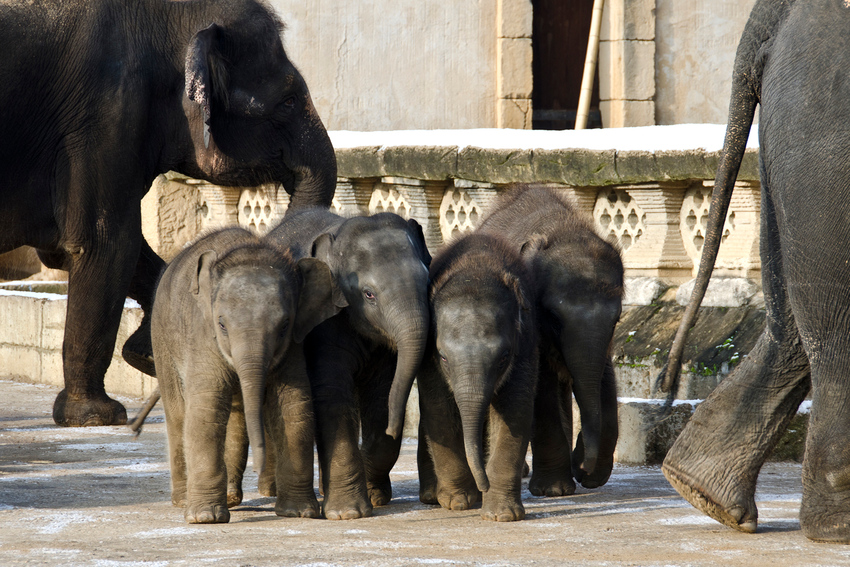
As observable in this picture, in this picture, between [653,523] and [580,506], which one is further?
[580,506]

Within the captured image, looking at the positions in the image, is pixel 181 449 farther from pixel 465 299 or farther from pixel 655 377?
pixel 655 377

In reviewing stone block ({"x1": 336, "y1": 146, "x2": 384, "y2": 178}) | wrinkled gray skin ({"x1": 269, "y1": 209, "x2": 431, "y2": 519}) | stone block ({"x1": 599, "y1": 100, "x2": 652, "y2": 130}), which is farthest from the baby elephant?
stone block ({"x1": 599, "y1": 100, "x2": 652, "y2": 130})

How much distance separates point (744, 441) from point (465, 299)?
1.16 meters

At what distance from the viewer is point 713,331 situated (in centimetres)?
722

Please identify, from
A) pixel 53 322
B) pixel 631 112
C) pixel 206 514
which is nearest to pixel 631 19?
pixel 631 112

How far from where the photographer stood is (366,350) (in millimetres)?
5512

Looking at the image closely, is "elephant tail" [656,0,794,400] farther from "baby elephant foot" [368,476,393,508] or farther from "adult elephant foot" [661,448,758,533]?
"baby elephant foot" [368,476,393,508]

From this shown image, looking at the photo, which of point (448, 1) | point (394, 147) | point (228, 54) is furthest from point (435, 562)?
point (448, 1)

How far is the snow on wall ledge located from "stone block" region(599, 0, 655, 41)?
3.75 metres

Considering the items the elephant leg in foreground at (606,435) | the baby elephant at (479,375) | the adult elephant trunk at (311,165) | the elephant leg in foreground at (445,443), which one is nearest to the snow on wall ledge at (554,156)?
the adult elephant trunk at (311,165)

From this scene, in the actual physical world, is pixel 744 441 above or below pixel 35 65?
below

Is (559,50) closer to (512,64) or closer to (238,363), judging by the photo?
(512,64)

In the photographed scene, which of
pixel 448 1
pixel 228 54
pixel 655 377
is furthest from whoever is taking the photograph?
pixel 448 1

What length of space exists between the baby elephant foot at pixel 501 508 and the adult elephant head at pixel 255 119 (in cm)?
305
